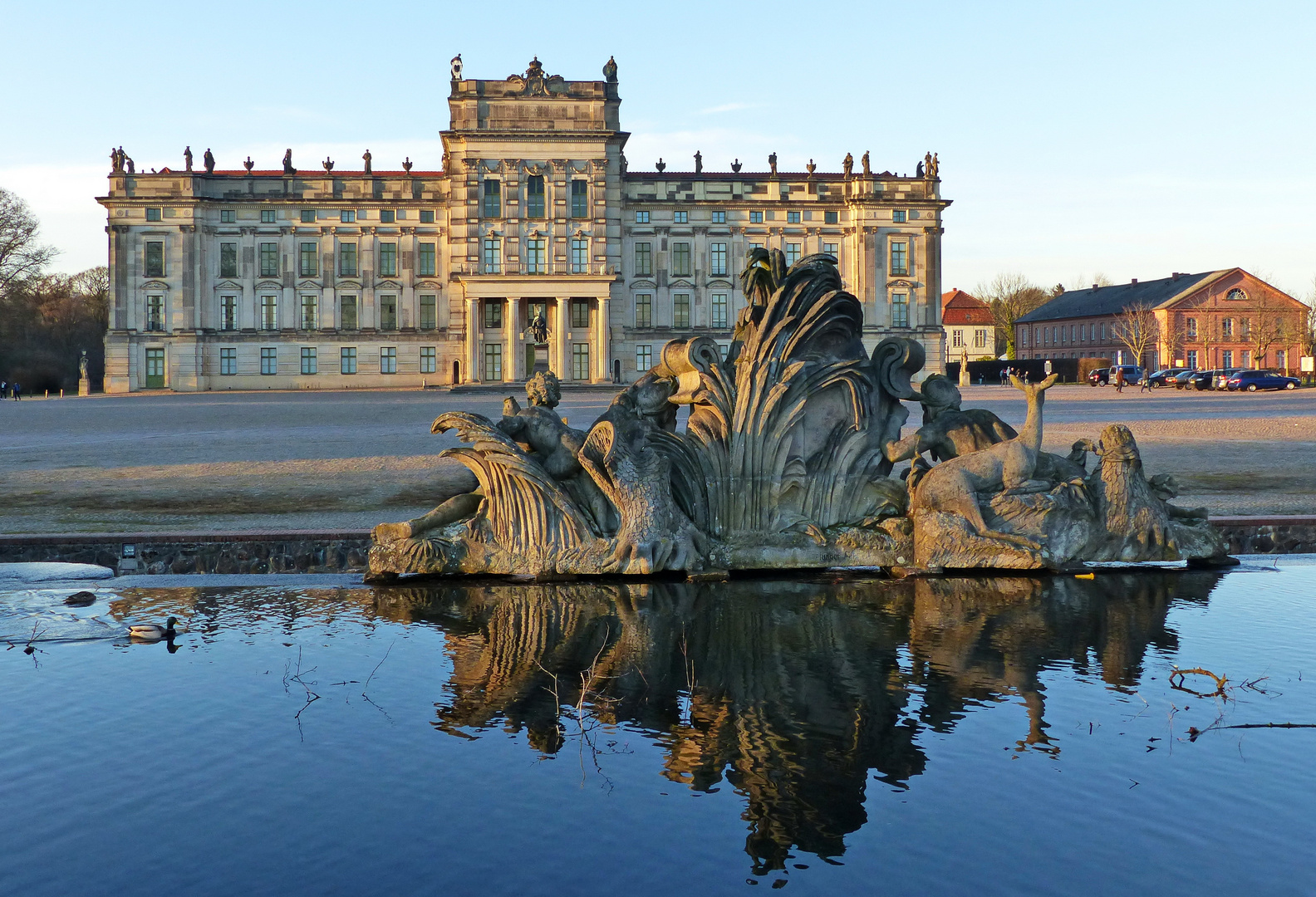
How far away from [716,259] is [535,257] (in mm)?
11624

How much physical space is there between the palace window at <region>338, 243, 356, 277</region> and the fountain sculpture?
231 feet

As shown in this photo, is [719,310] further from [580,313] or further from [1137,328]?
[1137,328]

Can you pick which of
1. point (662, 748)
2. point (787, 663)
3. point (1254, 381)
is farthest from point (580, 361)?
point (662, 748)

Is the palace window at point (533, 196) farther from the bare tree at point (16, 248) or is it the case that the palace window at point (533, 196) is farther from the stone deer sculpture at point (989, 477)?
the stone deer sculpture at point (989, 477)

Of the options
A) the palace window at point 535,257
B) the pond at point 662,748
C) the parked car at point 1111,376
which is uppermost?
the palace window at point 535,257

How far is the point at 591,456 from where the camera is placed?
24.2 feet

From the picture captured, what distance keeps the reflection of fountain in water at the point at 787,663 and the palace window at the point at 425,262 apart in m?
70.7

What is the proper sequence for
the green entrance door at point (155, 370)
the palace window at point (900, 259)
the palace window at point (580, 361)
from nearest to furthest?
the green entrance door at point (155, 370) → the palace window at point (580, 361) → the palace window at point (900, 259)

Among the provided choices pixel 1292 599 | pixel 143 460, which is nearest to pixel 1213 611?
pixel 1292 599

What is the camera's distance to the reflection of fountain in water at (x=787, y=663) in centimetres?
407

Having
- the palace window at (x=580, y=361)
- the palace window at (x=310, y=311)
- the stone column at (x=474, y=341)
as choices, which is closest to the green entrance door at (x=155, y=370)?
the palace window at (x=310, y=311)

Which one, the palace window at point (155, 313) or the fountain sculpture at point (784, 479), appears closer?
the fountain sculpture at point (784, 479)

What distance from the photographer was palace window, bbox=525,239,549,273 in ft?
241

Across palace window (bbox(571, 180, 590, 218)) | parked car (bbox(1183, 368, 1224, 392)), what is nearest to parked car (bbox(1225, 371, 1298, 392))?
parked car (bbox(1183, 368, 1224, 392))
